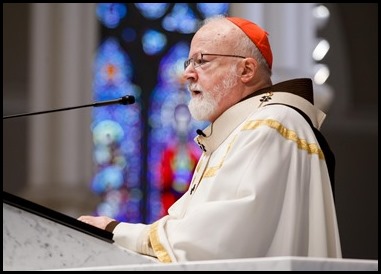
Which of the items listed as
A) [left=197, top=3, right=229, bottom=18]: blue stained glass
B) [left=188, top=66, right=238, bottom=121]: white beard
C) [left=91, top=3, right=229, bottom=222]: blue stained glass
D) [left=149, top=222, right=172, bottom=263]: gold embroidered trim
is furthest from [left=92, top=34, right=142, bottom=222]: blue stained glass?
[left=149, top=222, right=172, bottom=263]: gold embroidered trim

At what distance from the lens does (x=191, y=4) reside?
15109mm

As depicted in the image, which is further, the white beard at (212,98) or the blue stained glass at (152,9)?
the blue stained glass at (152,9)

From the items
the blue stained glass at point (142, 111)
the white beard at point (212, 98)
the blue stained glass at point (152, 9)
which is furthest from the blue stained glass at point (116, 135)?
the white beard at point (212, 98)

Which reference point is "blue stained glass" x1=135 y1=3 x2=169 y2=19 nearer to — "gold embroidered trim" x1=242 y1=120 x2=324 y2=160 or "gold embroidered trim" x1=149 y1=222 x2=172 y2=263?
"gold embroidered trim" x1=242 y1=120 x2=324 y2=160

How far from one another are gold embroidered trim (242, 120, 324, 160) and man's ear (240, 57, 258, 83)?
0.39 m

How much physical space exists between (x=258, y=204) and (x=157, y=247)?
1.32 ft

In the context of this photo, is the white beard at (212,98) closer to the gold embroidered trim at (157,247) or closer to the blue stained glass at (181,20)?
the gold embroidered trim at (157,247)

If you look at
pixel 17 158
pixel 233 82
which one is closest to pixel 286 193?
pixel 233 82

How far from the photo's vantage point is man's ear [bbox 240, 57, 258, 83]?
548 cm

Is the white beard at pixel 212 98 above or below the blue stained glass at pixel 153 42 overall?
above

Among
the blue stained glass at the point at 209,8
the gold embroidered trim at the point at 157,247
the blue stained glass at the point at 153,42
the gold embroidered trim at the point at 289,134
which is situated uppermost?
the gold embroidered trim at the point at 289,134

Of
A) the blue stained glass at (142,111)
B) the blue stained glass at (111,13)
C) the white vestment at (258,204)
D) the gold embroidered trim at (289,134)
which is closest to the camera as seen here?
the white vestment at (258,204)

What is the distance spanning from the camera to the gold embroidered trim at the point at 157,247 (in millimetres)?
4746

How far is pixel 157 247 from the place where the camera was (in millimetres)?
4816
